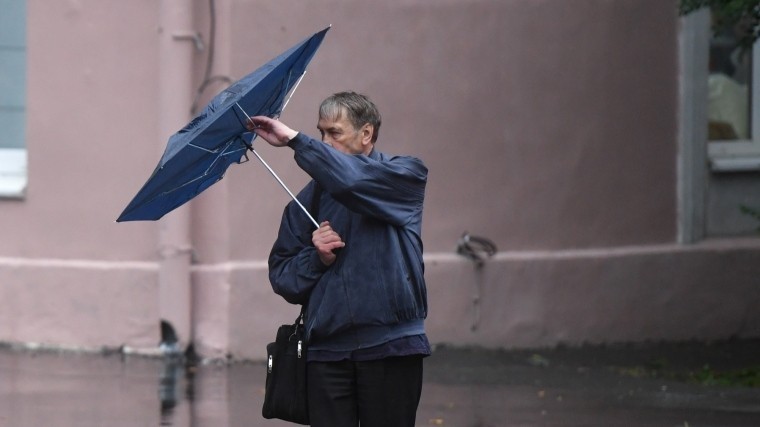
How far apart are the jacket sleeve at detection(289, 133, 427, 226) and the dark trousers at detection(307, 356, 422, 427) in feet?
1.68

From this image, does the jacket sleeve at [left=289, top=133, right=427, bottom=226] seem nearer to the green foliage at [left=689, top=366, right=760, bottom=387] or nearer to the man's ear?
the man's ear

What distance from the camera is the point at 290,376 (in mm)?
4809

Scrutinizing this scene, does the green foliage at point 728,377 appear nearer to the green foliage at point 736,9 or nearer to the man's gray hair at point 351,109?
the green foliage at point 736,9

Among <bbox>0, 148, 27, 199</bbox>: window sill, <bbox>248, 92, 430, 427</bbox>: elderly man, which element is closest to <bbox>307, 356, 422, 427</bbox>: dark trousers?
<bbox>248, 92, 430, 427</bbox>: elderly man

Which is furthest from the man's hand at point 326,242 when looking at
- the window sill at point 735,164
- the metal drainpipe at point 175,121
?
the window sill at point 735,164

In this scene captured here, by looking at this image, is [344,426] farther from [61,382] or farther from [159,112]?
[159,112]

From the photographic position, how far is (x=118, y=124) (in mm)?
9086

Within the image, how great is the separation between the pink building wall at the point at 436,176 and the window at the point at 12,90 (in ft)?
1.16

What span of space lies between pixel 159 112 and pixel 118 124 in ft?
1.01

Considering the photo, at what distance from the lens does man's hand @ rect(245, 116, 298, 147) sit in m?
4.50

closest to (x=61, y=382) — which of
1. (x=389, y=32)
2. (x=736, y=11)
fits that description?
(x=389, y=32)

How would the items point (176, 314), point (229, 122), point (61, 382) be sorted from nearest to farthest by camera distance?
point (229, 122) < point (61, 382) < point (176, 314)

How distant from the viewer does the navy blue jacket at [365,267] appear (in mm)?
4656

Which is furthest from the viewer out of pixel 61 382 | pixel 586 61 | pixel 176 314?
pixel 586 61
